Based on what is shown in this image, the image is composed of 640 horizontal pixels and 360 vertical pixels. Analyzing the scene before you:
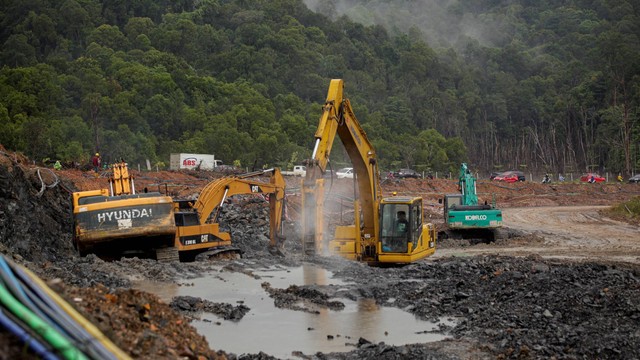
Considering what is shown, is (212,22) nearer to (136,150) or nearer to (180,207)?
(136,150)

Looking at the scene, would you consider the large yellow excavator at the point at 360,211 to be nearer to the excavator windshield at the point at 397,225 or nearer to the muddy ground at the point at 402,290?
the excavator windshield at the point at 397,225

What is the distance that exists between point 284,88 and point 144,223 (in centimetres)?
10728

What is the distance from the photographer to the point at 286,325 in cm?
1611

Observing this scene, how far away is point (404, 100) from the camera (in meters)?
136

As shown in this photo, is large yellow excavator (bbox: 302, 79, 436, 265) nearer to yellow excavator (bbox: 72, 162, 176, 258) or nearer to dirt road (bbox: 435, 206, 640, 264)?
yellow excavator (bbox: 72, 162, 176, 258)

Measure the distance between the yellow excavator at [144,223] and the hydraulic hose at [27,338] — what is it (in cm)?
1497

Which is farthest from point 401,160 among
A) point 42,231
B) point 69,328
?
point 69,328

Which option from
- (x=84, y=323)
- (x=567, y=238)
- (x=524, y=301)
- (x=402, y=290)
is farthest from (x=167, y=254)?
(x=567, y=238)

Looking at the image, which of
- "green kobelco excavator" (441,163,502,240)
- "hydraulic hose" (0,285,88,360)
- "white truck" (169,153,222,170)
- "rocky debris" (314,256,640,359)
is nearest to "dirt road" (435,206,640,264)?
"green kobelco excavator" (441,163,502,240)

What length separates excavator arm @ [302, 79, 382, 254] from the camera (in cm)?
2188

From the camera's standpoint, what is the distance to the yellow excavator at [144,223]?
21.3 meters

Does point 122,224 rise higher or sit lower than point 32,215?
lower

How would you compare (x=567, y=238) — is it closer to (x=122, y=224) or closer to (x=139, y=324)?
(x=122, y=224)

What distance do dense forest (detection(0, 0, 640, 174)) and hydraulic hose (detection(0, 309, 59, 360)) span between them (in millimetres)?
54686
